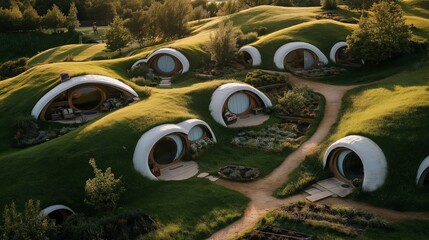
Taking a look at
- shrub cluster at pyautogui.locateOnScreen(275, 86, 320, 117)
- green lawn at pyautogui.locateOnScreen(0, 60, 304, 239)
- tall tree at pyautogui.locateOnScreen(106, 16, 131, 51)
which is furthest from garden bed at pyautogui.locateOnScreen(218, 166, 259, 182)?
tall tree at pyautogui.locateOnScreen(106, 16, 131, 51)

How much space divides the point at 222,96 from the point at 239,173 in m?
9.53

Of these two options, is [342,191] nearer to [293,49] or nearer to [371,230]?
[371,230]

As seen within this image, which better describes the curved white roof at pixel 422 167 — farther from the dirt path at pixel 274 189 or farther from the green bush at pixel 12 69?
the green bush at pixel 12 69

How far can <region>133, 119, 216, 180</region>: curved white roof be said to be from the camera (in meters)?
25.8

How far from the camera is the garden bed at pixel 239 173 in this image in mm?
26031

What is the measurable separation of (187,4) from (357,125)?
45364 millimetres

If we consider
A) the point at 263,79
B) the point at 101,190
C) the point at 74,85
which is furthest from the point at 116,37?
the point at 101,190

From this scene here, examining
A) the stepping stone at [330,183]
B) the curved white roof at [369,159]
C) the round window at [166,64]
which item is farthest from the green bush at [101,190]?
the round window at [166,64]

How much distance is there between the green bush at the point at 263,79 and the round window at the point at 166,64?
10.3 m

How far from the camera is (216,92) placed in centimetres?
3544

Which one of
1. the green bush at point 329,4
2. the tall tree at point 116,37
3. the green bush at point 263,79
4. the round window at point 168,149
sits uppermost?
the green bush at point 329,4

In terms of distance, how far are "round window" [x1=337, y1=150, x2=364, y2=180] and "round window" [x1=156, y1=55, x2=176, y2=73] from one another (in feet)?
90.5

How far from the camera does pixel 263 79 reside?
40.5 m

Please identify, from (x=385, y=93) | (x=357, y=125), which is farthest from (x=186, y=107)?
(x=385, y=93)
